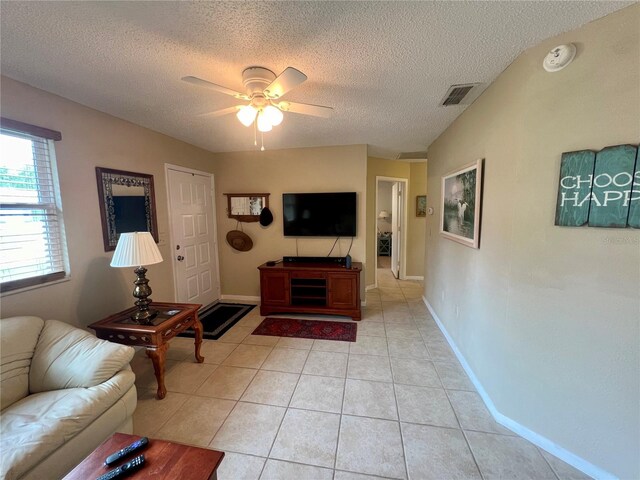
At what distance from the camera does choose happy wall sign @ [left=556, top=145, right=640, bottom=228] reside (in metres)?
1.17

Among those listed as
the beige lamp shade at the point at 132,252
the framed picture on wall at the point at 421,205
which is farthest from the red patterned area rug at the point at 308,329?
the framed picture on wall at the point at 421,205

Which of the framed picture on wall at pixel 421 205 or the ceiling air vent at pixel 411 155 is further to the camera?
the framed picture on wall at pixel 421 205

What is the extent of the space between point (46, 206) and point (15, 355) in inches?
43.1

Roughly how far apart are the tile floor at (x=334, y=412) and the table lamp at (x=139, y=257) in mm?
654

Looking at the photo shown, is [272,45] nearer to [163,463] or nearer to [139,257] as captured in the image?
[139,257]

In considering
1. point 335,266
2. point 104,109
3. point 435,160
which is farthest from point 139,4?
point 435,160

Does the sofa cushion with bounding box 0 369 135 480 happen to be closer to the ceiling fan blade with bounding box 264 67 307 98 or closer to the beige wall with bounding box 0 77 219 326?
the beige wall with bounding box 0 77 219 326

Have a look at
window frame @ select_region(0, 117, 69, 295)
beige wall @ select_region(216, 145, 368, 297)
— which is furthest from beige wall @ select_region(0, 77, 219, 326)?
beige wall @ select_region(216, 145, 368, 297)

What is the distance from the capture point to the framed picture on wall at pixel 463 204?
2102 mm

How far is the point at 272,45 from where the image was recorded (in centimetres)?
146

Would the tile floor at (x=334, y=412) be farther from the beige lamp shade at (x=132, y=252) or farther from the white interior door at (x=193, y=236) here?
the beige lamp shade at (x=132, y=252)

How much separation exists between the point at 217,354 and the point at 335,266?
175 centimetres

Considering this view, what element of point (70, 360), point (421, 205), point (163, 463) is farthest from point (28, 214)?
point (421, 205)

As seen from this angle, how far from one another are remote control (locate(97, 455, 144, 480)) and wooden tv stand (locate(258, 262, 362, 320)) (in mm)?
2486
